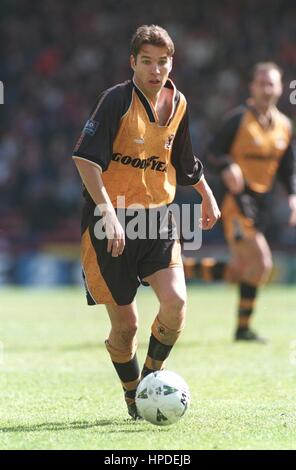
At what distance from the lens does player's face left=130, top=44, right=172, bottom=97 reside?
592 centimetres

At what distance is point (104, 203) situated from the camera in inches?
229

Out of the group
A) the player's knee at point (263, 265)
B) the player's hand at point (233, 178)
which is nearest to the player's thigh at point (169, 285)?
the player's hand at point (233, 178)

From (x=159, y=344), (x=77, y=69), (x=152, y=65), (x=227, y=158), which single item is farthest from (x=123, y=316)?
(x=77, y=69)

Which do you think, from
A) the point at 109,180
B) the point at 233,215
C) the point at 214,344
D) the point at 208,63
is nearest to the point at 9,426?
the point at 109,180

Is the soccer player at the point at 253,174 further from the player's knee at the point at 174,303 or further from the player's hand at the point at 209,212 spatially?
the player's knee at the point at 174,303

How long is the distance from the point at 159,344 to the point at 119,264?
1.75 feet

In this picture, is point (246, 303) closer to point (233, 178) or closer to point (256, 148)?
point (233, 178)

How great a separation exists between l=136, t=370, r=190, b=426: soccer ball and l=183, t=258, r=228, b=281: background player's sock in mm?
6023

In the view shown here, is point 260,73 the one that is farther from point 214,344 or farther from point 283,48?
point 283,48

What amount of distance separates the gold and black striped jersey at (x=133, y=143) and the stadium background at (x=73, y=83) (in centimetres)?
1209

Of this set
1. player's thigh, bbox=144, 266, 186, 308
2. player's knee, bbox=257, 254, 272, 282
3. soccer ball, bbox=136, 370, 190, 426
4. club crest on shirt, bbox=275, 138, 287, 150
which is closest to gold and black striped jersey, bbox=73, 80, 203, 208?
player's thigh, bbox=144, 266, 186, 308

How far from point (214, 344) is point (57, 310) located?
4.10 metres

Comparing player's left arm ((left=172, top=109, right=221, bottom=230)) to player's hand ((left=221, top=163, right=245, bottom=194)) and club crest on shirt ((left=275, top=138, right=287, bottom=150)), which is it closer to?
player's hand ((left=221, top=163, right=245, bottom=194))

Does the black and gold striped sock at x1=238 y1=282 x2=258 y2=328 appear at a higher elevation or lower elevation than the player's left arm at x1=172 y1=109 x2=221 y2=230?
lower
